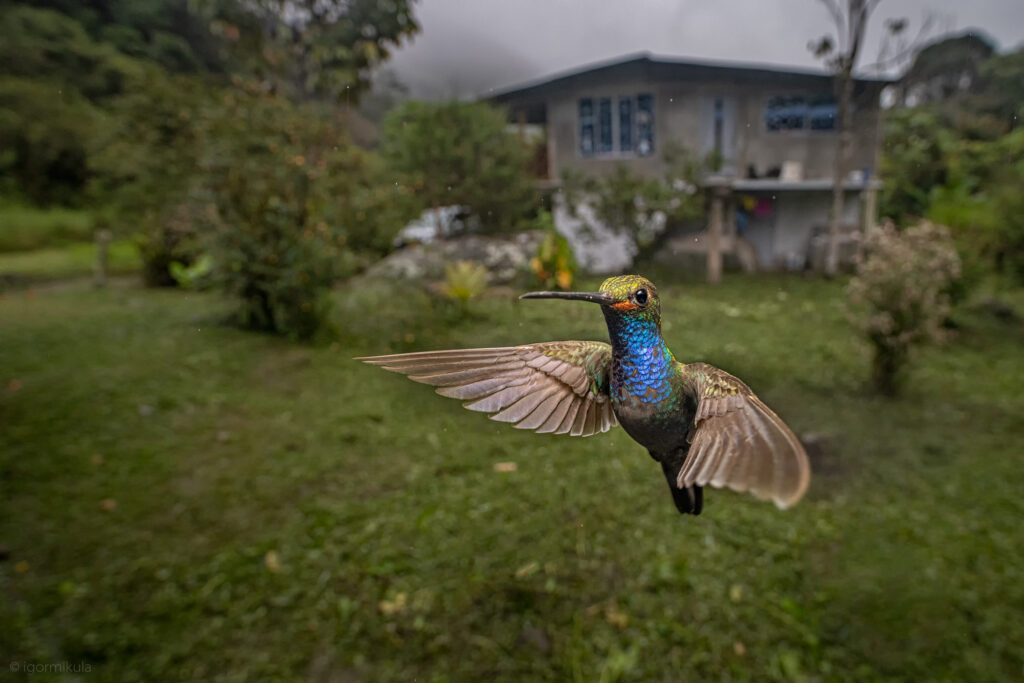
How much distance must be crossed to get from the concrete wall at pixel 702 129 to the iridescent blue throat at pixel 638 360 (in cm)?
66

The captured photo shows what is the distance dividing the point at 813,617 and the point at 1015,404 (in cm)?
190

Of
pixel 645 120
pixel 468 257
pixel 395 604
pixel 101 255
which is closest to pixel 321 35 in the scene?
pixel 468 257

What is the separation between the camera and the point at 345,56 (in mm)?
1369

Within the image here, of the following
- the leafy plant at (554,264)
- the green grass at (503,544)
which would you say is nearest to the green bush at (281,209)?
the green grass at (503,544)

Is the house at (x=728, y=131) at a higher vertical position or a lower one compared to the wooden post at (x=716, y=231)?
higher

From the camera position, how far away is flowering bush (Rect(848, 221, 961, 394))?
2.30 m

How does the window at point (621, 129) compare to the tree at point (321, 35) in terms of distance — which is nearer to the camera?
the window at point (621, 129)

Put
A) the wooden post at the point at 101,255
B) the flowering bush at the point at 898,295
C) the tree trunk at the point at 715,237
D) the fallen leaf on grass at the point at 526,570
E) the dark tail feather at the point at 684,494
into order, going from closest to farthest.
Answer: the dark tail feather at the point at 684,494
the tree trunk at the point at 715,237
the fallen leaf on grass at the point at 526,570
the flowering bush at the point at 898,295
the wooden post at the point at 101,255

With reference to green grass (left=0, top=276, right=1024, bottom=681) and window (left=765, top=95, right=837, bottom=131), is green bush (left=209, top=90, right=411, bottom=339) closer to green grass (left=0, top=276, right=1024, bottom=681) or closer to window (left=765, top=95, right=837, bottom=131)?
green grass (left=0, top=276, right=1024, bottom=681)

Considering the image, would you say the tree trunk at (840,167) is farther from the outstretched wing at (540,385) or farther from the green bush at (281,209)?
the green bush at (281,209)

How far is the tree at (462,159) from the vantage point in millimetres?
1233

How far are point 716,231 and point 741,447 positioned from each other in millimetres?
606

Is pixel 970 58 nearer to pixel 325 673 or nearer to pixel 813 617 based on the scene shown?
pixel 813 617

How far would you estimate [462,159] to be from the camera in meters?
1.83
